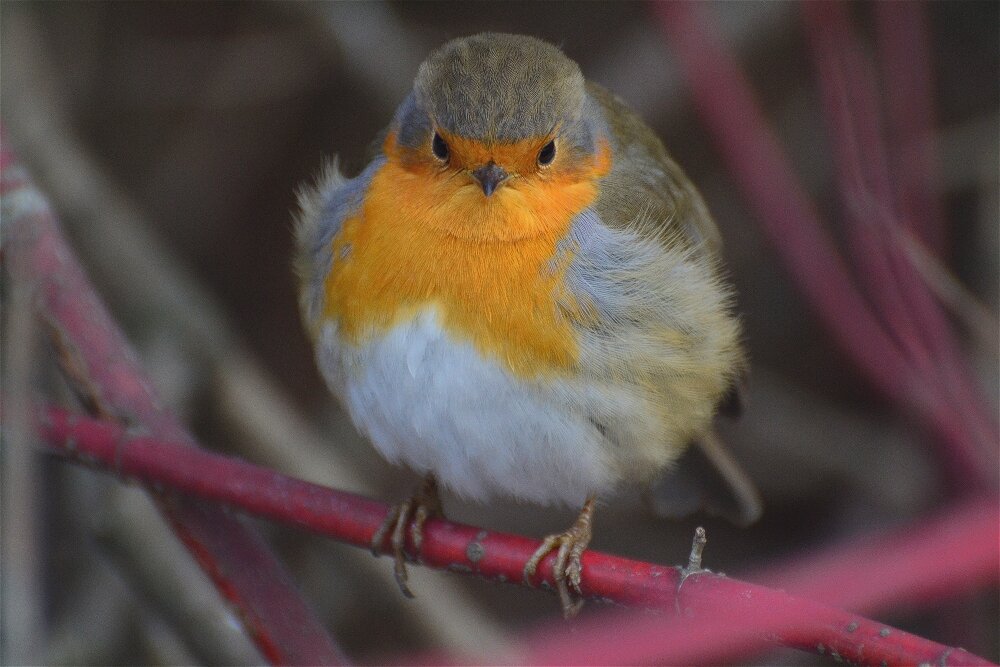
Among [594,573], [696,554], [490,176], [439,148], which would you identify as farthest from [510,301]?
[696,554]

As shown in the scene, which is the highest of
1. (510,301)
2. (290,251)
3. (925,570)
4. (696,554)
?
(290,251)

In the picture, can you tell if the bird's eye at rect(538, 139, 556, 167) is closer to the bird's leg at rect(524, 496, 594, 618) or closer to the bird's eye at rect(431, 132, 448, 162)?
the bird's eye at rect(431, 132, 448, 162)

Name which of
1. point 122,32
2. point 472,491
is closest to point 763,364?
point 472,491

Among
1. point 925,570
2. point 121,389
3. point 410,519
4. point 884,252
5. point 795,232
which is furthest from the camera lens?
point 795,232

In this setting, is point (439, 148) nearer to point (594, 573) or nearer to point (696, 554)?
point (594, 573)

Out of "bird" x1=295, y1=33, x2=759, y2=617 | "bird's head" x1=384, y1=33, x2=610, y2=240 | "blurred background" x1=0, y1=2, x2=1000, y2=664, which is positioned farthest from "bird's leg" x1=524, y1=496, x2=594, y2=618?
"blurred background" x1=0, y1=2, x2=1000, y2=664

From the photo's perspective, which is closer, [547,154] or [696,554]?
[696,554]

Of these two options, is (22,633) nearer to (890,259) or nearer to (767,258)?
(890,259)
